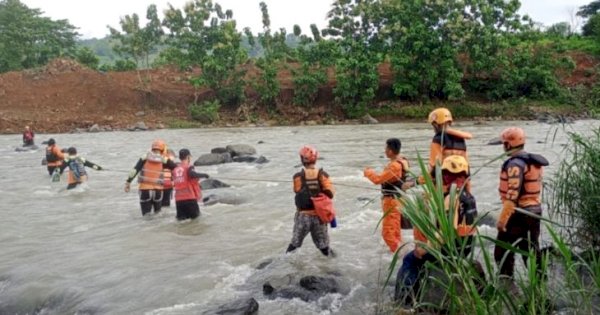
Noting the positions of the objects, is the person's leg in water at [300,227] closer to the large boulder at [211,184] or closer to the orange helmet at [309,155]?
the orange helmet at [309,155]

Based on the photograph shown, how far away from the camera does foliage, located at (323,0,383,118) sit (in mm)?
35625

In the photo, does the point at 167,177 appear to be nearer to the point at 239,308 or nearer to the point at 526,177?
the point at 239,308

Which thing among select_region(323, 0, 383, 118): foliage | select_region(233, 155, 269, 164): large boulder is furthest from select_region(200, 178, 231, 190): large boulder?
select_region(323, 0, 383, 118): foliage

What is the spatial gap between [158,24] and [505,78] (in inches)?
927

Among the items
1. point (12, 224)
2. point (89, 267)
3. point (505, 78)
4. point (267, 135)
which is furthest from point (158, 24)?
point (89, 267)

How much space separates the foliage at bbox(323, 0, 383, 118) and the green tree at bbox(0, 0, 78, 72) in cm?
2522

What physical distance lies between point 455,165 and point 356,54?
31.5m

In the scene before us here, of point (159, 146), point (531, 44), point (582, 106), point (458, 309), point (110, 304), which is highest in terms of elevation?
point (531, 44)

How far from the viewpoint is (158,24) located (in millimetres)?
39375

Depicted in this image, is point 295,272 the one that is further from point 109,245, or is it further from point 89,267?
point 109,245

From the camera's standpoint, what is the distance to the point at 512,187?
17.7 feet

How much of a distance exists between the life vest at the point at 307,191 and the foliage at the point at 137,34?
34444 mm

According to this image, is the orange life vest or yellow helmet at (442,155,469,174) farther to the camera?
the orange life vest

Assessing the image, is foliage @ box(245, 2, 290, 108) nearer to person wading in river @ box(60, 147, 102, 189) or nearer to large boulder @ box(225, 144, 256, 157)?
large boulder @ box(225, 144, 256, 157)
